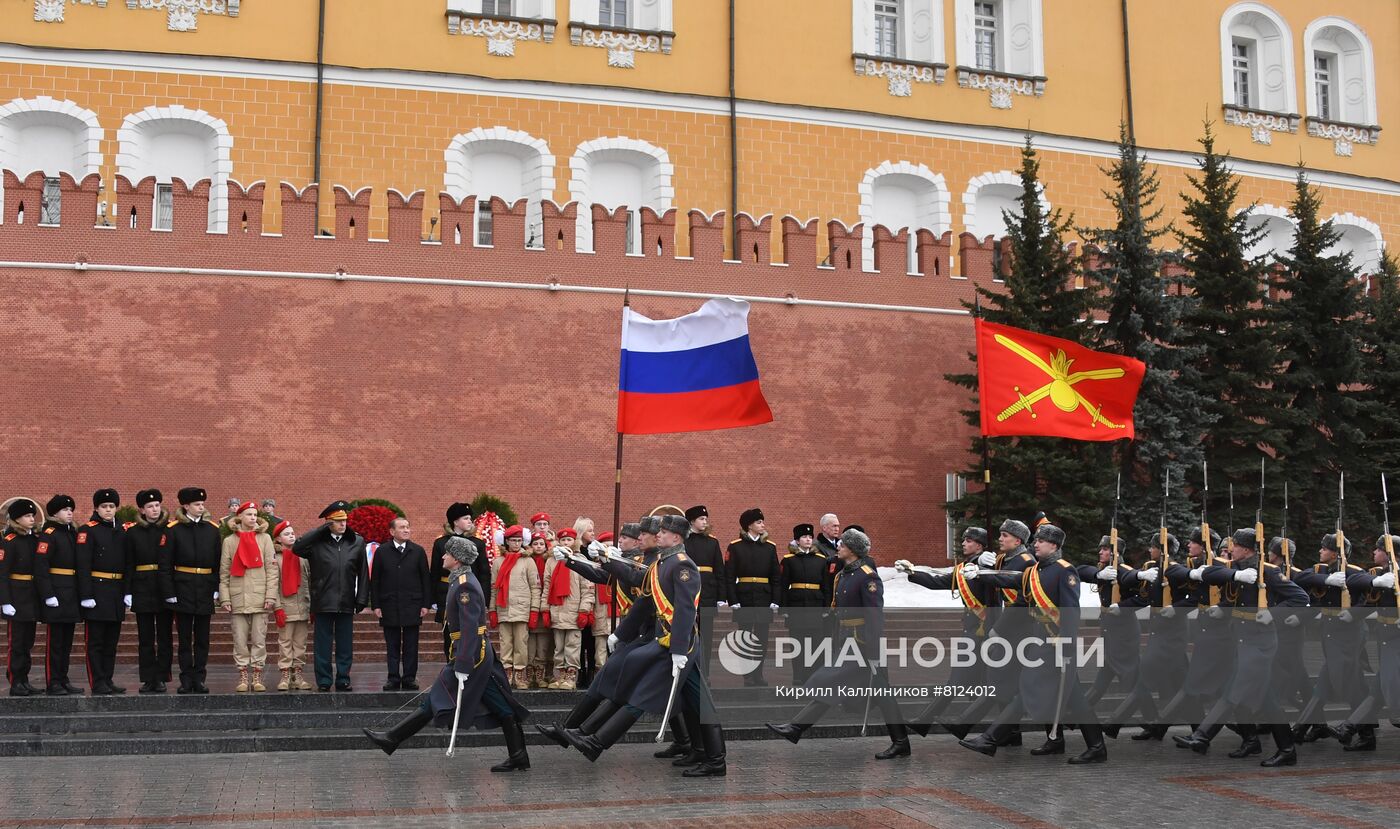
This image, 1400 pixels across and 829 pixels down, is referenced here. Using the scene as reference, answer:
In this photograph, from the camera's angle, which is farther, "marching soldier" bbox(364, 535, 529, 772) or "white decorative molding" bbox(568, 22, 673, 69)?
"white decorative molding" bbox(568, 22, 673, 69)

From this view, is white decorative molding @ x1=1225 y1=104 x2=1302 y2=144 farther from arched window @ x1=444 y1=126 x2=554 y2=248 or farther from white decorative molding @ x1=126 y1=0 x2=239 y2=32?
white decorative molding @ x1=126 y1=0 x2=239 y2=32

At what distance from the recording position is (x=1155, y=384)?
851 inches

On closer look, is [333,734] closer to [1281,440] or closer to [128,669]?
[128,669]

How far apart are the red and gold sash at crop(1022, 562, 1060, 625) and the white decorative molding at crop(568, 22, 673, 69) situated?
676 inches

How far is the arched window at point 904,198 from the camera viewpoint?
89.6 feet

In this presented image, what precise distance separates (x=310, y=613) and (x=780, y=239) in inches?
581

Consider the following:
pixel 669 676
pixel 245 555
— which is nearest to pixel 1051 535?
pixel 669 676

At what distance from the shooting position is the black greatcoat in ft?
43.1

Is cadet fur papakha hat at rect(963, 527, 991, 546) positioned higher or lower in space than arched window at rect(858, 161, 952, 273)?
lower

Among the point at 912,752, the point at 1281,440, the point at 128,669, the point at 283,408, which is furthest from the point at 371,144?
the point at 912,752

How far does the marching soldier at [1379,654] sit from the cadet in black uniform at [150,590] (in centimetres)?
949

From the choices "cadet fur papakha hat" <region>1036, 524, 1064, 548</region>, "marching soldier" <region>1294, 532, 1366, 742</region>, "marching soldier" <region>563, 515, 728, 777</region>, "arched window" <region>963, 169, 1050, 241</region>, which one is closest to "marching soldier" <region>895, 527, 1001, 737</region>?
"cadet fur papakha hat" <region>1036, 524, 1064, 548</region>

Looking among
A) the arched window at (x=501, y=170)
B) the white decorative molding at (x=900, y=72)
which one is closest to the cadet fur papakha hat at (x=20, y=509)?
the arched window at (x=501, y=170)

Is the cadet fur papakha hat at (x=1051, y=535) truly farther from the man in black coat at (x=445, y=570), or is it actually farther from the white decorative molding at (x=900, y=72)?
the white decorative molding at (x=900, y=72)
